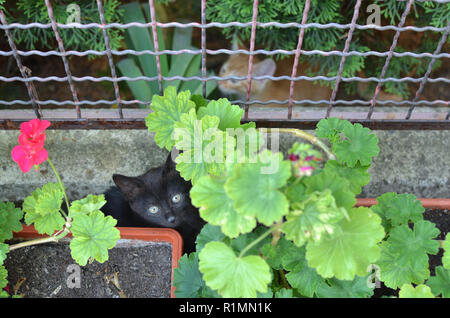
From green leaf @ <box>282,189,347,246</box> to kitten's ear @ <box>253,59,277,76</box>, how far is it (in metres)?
1.31

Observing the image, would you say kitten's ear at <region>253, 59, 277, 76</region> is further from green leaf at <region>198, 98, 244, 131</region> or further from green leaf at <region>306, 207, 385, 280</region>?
green leaf at <region>306, 207, 385, 280</region>

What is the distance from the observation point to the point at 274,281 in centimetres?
129

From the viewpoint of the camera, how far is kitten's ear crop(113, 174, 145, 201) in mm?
1466

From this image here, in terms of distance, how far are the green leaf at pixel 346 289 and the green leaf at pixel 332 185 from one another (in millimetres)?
287

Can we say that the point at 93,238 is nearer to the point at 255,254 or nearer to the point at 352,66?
the point at 255,254

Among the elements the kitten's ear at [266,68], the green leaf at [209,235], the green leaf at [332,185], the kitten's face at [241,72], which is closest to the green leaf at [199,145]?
the green leaf at [209,235]

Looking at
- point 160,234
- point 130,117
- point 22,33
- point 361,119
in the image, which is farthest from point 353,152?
point 22,33

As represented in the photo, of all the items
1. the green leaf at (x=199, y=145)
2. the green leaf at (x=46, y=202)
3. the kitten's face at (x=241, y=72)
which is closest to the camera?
the green leaf at (x=199, y=145)

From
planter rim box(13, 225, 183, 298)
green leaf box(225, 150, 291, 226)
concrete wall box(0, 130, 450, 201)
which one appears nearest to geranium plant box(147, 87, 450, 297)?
green leaf box(225, 150, 291, 226)

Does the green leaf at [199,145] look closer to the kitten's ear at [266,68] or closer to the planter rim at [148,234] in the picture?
the planter rim at [148,234]

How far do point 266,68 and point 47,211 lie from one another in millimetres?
1284

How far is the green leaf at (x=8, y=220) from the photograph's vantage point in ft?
4.29

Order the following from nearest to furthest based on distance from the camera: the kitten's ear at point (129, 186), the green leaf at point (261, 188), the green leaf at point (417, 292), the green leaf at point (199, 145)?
1. the green leaf at point (261, 188)
2. the green leaf at point (417, 292)
3. the green leaf at point (199, 145)
4. the kitten's ear at point (129, 186)

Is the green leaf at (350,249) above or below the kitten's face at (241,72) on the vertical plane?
above
